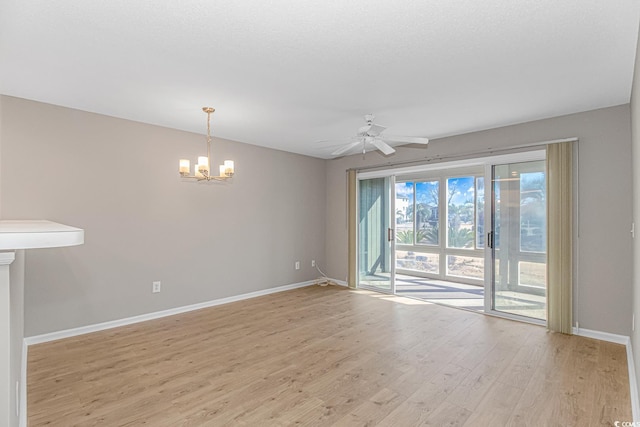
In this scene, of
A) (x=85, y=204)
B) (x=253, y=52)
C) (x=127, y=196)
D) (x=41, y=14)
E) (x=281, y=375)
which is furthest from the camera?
(x=127, y=196)

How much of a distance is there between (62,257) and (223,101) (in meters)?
2.42

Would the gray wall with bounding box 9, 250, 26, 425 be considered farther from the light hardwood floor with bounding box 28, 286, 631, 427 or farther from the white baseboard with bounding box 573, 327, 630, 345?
the white baseboard with bounding box 573, 327, 630, 345

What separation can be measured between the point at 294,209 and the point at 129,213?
2705 millimetres

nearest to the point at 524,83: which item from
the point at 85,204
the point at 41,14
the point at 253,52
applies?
the point at 253,52

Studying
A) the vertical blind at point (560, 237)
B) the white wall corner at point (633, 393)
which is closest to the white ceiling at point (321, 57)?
the vertical blind at point (560, 237)

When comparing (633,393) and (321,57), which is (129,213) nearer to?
(321,57)

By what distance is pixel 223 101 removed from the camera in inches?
130

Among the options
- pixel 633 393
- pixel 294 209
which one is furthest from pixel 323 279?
pixel 633 393

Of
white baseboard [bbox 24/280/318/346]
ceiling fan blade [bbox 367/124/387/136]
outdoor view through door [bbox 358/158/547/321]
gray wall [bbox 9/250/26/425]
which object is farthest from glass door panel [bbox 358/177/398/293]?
gray wall [bbox 9/250/26/425]

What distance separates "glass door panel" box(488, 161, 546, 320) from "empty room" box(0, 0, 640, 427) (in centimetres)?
2

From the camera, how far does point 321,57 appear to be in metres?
2.40

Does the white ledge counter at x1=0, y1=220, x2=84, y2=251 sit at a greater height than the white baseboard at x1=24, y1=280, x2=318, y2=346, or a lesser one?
greater

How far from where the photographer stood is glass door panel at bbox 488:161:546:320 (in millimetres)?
3979

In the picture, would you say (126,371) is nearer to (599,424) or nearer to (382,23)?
(382,23)
